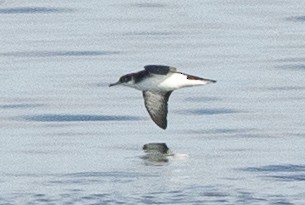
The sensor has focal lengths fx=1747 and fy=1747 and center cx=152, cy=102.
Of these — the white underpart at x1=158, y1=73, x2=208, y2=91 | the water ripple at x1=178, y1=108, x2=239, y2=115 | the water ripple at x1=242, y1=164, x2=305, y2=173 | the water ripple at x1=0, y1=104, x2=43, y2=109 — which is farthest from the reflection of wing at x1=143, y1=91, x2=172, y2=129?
the water ripple at x1=242, y1=164, x2=305, y2=173

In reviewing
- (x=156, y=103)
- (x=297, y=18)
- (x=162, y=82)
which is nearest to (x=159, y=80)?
(x=162, y=82)

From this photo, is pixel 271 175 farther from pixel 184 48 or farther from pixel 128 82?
pixel 184 48

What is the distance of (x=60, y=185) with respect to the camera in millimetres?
18250

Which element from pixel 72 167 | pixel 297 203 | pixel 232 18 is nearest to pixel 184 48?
pixel 232 18

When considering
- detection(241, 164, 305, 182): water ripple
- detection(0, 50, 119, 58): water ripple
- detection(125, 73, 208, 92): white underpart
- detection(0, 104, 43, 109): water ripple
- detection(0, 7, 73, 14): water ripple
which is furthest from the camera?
detection(0, 7, 73, 14): water ripple

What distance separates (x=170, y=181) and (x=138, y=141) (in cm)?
300

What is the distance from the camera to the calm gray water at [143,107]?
18.2 m

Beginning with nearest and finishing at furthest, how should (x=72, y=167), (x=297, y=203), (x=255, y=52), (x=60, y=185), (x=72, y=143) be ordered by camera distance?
(x=297, y=203)
(x=60, y=185)
(x=72, y=167)
(x=72, y=143)
(x=255, y=52)

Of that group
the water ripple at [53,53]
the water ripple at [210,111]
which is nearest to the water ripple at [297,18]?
the water ripple at [53,53]

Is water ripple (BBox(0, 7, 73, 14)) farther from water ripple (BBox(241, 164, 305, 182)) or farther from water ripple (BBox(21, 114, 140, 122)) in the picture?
water ripple (BBox(241, 164, 305, 182))

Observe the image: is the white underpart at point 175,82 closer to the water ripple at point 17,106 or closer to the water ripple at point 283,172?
the water ripple at point 283,172

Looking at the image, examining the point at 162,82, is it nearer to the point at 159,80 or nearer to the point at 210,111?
the point at 159,80

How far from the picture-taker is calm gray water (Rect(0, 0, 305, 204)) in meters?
18.2

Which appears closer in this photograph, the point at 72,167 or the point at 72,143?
the point at 72,167
